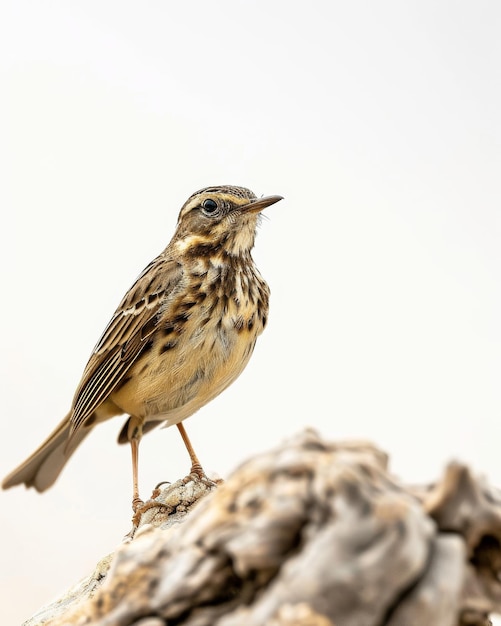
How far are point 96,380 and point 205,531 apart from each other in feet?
Result: 12.6

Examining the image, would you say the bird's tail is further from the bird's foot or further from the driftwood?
the driftwood

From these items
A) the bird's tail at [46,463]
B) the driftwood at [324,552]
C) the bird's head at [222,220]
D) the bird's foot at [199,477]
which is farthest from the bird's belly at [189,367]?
the driftwood at [324,552]

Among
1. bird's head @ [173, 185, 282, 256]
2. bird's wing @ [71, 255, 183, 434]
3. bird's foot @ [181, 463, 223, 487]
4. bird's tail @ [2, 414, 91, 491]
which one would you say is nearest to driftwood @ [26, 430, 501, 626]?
bird's wing @ [71, 255, 183, 434]

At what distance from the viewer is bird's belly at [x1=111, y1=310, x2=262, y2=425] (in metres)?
5.83

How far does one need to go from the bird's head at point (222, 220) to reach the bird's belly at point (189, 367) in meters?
0.68

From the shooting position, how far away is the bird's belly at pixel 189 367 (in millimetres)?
5828

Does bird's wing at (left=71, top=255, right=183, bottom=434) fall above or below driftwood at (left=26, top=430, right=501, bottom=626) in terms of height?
above

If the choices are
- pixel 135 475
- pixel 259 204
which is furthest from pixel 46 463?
pixel 259 204

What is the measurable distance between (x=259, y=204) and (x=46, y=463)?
2.84 metres

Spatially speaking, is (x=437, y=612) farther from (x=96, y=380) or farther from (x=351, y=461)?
(x=96, y=380)

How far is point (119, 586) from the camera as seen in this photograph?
299 cm

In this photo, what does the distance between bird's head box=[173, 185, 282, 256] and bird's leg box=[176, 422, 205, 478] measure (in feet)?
5.04

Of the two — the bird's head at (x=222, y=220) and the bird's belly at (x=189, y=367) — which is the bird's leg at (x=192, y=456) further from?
the bird's head at (x=222, y=220)

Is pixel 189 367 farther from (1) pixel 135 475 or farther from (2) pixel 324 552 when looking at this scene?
(2) pixel 324 552
